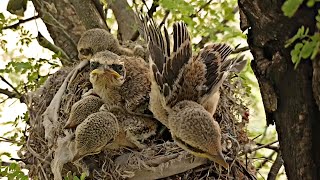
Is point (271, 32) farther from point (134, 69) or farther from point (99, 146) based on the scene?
point (134, 69)

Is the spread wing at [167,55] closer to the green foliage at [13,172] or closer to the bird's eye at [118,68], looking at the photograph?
the bird's eye at [118,68]

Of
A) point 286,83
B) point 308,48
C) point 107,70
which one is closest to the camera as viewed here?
point 308,48

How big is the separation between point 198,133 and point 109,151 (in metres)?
0.69

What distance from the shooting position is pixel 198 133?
2436 mm

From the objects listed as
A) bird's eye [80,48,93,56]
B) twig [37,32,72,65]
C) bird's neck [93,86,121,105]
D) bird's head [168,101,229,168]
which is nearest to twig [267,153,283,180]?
bird's head [168,101,229,168]

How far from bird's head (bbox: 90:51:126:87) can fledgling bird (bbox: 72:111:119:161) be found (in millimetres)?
251

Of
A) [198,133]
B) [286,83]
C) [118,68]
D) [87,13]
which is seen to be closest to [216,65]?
[118,68]

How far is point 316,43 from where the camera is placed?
129 centimetres

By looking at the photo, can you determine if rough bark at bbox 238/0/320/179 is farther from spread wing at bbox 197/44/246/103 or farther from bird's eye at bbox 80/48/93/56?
bird's eye at bbox 80/48/93/56

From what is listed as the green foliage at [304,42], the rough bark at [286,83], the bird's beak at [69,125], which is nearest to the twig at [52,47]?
the bird's beak at [69,125]

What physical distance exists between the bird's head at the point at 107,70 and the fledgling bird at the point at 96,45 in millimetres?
346

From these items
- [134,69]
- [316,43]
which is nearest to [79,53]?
[134,69]

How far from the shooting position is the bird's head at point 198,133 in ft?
7.95

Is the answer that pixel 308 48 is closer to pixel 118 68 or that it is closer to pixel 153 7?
pixel 118 68
